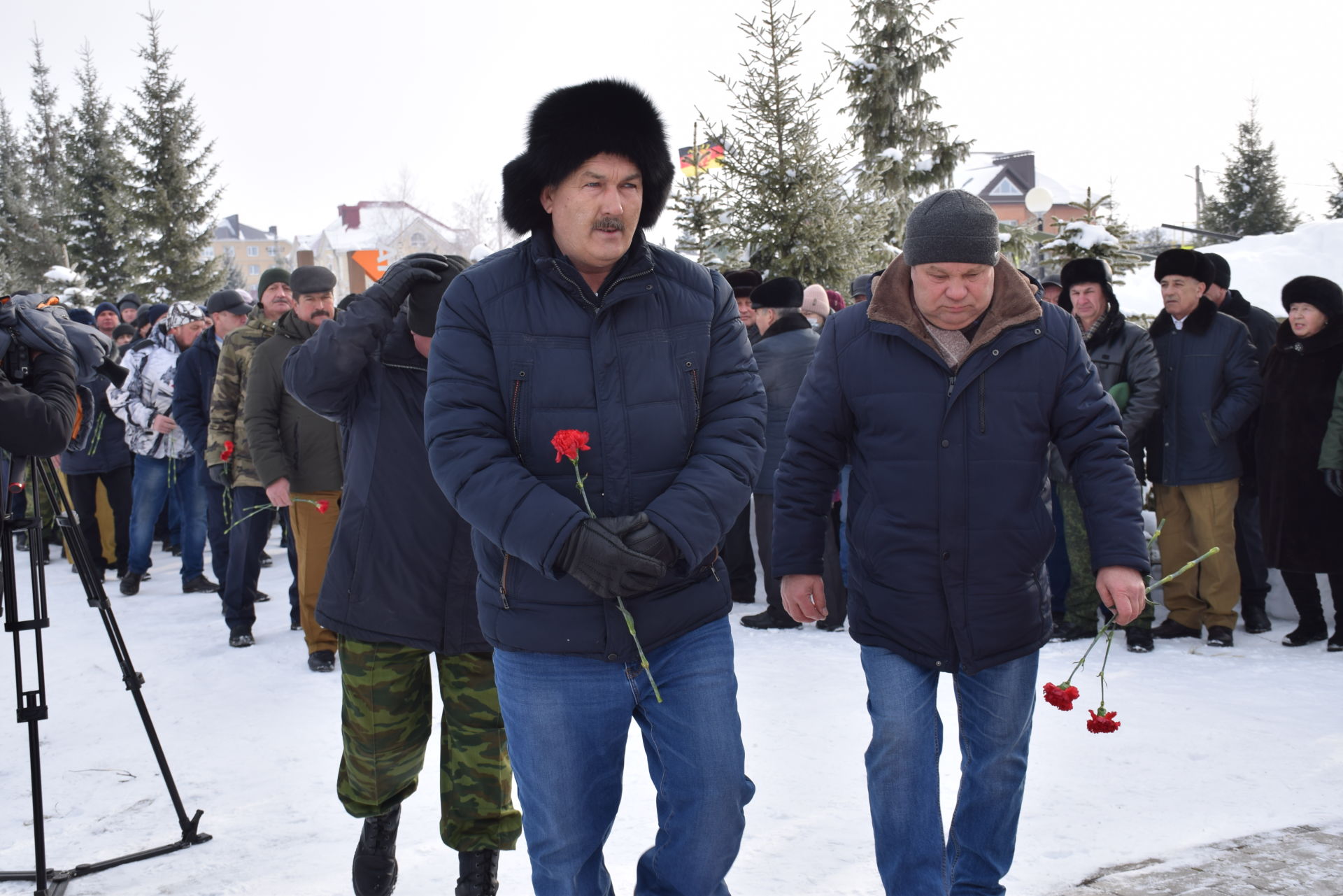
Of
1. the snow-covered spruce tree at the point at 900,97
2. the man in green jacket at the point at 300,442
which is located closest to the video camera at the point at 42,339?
the man in green jacket at the point at 300,442

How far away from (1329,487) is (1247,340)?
1061 mm

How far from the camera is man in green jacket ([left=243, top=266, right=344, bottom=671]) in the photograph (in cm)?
595

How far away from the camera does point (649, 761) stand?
283 cm

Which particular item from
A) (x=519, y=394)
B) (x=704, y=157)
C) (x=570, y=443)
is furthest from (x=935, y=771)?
(x=704, y=157)

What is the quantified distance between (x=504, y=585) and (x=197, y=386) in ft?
21.0

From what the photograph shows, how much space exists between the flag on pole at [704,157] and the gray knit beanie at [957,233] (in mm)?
9277

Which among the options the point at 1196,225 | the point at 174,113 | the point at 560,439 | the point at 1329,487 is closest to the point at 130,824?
the point at 560,439

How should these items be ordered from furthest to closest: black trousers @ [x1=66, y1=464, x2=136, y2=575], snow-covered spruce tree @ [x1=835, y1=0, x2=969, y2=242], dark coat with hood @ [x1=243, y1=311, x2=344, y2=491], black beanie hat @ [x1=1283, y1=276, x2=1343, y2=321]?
snow-covered spruce tree @ [x1=835, y1=0, x2=969, y2=242] < black trousers @ [x1=66, y1=464, x2=136, y2=575] < black beanie hat @ [x1=1283, y1=276, x2=1343, y2=321] < dark coat with hood @ [x1=243, y1=311, x2=344, y2=491]

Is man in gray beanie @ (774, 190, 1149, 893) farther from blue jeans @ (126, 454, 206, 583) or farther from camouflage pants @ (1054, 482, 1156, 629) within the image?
blue jeans @ (126, 454, 206, 583)

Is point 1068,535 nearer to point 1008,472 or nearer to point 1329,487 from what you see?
point 1329,487

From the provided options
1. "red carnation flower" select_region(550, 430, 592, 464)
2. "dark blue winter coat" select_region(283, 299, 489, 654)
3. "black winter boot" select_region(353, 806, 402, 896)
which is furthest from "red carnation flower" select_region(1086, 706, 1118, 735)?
"black winter boot" select_region(353, 806, 402, 896)

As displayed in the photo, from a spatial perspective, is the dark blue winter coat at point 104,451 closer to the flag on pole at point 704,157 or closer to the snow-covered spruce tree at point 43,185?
the flag on pole at point 704,157

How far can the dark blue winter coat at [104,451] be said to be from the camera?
1004cm

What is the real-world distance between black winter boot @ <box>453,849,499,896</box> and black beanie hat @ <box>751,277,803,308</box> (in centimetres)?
488
